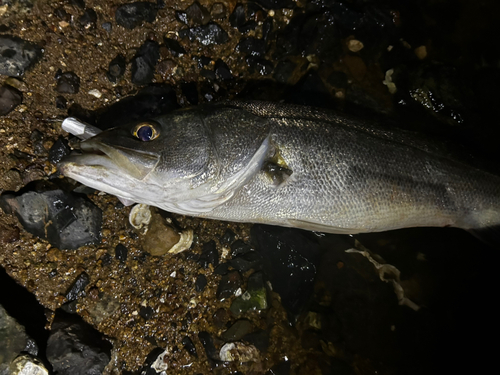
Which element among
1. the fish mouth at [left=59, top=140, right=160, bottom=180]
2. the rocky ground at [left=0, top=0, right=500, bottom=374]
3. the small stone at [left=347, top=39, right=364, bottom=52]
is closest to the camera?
the fish mouth at [left=59, top=140, right=160, bottom=180]

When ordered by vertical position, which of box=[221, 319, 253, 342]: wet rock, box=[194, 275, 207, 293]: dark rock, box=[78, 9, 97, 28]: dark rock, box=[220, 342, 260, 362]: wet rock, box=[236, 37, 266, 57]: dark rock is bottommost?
box=[220, 342, 260, 362]: wet rock

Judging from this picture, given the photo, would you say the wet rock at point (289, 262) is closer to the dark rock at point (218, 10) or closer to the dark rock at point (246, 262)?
the dark rock at point (246, 262)

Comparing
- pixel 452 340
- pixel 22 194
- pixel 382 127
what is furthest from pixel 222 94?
pixel 452 340

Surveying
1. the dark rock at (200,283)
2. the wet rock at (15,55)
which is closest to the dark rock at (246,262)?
the dark rock at (200,283)

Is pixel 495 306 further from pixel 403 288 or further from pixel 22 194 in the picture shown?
pixel 22 194

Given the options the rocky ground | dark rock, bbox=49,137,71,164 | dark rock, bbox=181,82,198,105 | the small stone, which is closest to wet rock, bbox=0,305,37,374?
the rocky ground

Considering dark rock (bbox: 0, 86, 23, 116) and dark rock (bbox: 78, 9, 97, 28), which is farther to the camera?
dark rock (bbox: 78, 9, 97, 28)

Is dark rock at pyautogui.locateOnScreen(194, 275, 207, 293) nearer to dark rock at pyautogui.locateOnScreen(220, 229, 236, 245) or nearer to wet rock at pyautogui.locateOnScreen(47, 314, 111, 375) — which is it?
dark rock at pyautogui.locateOnScreen(220, 229, 236, 245)

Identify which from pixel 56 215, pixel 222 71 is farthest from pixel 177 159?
pixel 222 71
